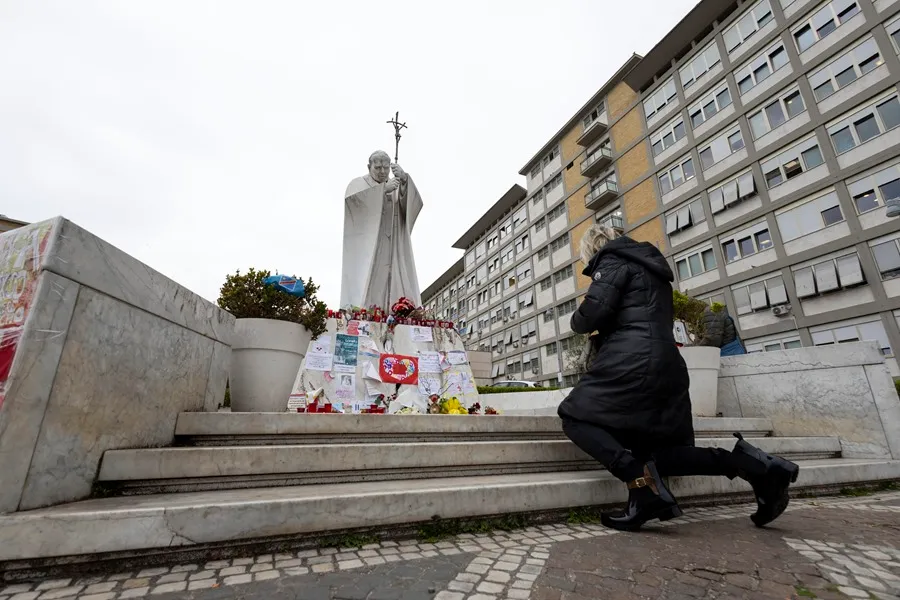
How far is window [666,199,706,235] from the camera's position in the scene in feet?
78.8

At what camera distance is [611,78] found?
3088 centimetres

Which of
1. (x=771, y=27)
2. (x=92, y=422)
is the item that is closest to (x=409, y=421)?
(x=92, y=422)

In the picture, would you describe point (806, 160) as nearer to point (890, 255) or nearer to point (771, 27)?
point (890, 255)

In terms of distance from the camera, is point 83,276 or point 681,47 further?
point 681,47

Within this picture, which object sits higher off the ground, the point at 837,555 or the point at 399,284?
the point at 399,284

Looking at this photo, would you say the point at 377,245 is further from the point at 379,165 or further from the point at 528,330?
the point at 528,330

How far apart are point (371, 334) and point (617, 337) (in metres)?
3.94

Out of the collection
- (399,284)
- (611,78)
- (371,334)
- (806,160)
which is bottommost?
(371,334)

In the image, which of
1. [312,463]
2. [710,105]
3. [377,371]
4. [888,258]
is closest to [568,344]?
[710,105]

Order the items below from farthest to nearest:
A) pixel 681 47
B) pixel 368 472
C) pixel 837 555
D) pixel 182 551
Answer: pixel 681 47 → pixel 368 472 → pixel 837 555 → pixel 182 551

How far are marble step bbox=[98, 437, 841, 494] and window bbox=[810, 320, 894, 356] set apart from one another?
1927cm

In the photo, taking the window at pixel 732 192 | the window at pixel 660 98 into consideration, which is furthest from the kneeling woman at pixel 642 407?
the window at pixel 660 98

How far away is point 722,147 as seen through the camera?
76.0 feet

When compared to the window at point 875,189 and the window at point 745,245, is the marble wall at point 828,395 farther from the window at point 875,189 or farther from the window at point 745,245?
the window at point 745,245
